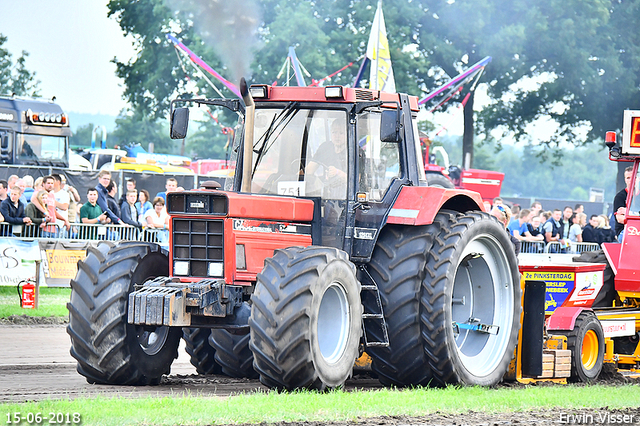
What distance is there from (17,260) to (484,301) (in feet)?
29.0

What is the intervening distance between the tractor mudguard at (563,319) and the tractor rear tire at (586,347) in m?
0.05

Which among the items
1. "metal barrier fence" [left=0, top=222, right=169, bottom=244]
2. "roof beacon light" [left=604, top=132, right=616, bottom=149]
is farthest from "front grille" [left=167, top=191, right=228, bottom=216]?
"metal barrier fence" [left=0, top=222, right=169, bottom=244]

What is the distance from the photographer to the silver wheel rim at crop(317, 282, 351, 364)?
769 centimetres

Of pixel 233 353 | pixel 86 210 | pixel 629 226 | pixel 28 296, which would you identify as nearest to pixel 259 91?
pixel 233 353

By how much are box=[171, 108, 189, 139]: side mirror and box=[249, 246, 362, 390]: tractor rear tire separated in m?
1.60

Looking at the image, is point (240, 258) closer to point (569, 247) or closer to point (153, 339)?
point (153, 339)

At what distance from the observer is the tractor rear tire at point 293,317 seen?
707 cm

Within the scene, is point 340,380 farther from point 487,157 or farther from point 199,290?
point 487,157

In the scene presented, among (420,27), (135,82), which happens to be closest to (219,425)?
(135,82)

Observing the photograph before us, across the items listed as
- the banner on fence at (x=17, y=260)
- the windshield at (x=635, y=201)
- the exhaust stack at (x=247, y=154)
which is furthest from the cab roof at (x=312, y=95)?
the banner on fence at (x=17, y=260)

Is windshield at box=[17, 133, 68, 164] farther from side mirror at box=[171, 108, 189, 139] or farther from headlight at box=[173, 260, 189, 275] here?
headlight at box=[173, 260, 189, 275]

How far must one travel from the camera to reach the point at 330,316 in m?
7.73

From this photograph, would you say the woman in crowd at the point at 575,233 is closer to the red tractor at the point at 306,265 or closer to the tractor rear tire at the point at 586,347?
Answer: the tractor rear tire at the point at 586,347

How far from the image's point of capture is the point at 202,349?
9.40 metres
